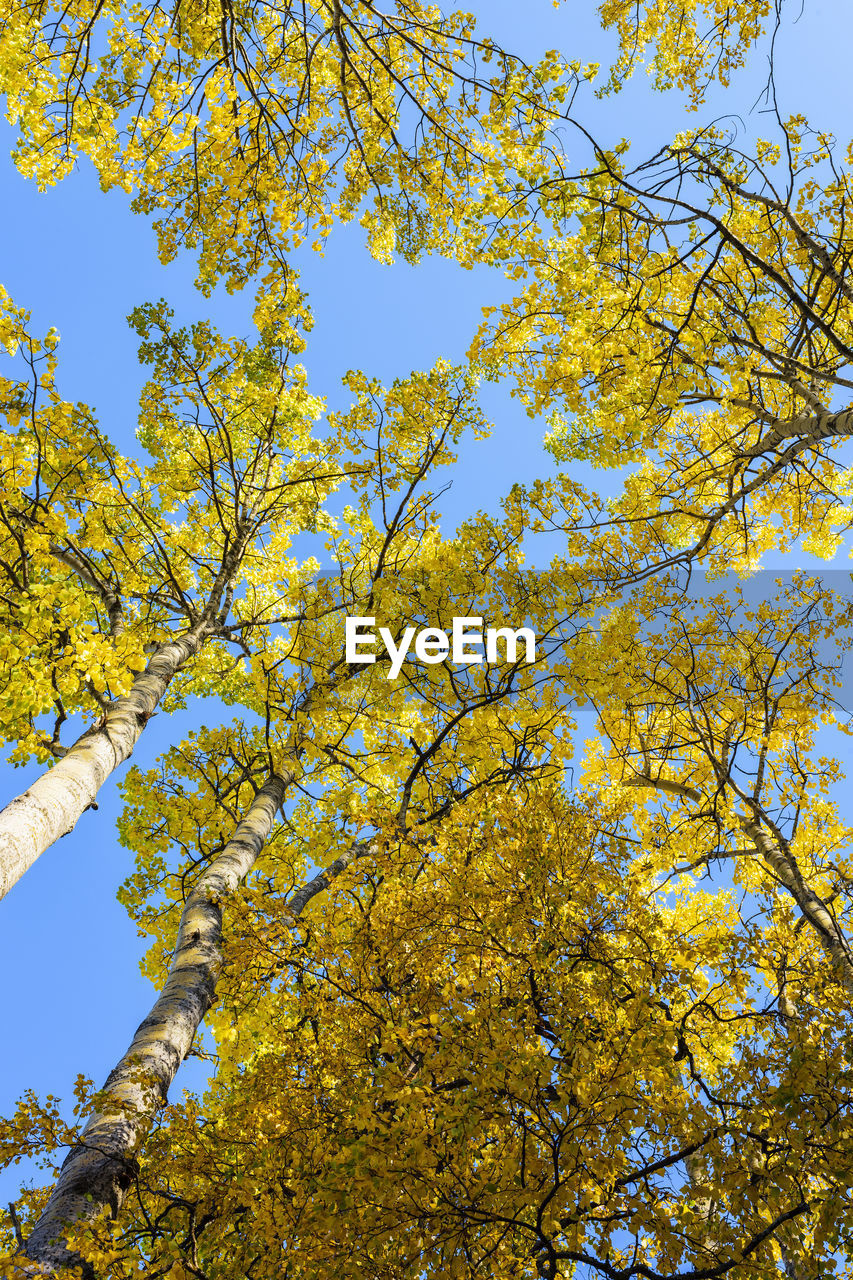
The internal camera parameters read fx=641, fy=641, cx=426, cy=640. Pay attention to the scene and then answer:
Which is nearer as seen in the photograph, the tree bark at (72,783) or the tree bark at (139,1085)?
the tree bark at (139,1085)

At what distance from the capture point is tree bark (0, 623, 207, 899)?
3.46m

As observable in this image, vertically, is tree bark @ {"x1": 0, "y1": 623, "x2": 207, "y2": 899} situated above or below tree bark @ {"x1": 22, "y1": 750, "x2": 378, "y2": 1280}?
above

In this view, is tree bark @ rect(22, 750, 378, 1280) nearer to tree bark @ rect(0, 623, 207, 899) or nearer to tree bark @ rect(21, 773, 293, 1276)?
tree bark @ rect(21, 773, 293, 1276)

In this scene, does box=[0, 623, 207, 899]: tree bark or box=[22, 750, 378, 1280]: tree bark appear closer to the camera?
box=[22, 750, 378, 1280]: tree bark

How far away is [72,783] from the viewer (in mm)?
4055

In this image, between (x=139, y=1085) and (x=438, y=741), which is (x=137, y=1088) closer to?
(x=139, y=1085)

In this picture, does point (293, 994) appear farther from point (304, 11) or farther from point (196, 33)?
point (196, 33)

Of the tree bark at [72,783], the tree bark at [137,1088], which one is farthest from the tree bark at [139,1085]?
the tree bark at [72,783]

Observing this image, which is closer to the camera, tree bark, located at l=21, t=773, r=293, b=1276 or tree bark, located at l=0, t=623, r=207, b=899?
tree bark, located at l=21, t=773, r=293, b=1276

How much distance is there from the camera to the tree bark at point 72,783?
11.4 feet

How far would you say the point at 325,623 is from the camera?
327 inches

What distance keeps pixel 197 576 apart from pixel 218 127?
20.9 ft

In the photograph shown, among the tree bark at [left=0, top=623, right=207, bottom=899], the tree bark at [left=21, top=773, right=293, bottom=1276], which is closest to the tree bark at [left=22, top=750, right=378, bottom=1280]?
the tree bark at [left=21, top=773, right=293, bottom=1276]

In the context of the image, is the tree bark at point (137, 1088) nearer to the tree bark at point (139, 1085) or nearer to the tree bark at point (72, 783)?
the tree bark at point (139, 1085)
